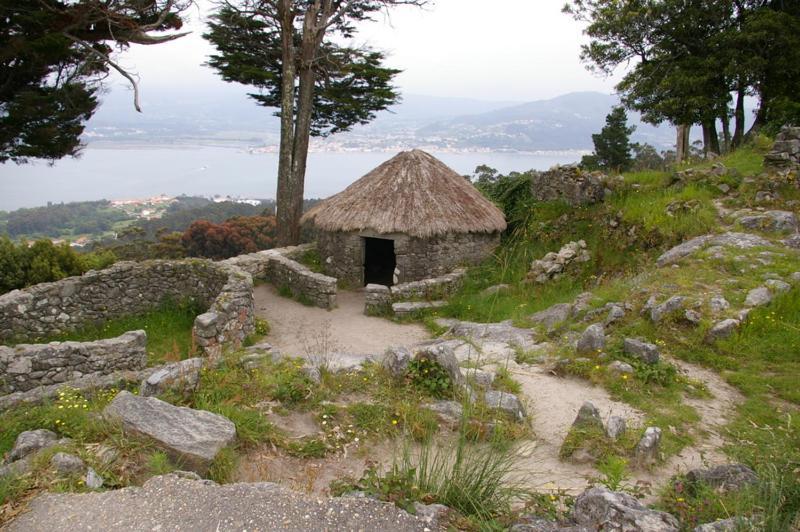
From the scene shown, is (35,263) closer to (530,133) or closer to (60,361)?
(60,361)

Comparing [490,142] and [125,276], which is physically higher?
[490,142]

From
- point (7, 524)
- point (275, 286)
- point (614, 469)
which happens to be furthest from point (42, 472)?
point (275, 286)

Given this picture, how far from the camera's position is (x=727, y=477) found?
3.11m

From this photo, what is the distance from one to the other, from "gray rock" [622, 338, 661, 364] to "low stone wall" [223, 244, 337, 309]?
6.55 m

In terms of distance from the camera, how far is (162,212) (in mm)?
53969

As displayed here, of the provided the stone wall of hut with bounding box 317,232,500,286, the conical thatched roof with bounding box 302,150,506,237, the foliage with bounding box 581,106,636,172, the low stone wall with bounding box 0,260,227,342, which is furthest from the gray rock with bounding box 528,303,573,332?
the foliage with bounding box 581,106,636,172

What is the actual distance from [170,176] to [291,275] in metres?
97.1

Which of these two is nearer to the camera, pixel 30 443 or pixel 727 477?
pixel 727 477

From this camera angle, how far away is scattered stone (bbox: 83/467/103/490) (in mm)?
3061

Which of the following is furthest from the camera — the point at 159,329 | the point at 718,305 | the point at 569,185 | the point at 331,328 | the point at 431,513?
the point at 569,185

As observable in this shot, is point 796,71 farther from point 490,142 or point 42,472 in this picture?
point 490,142

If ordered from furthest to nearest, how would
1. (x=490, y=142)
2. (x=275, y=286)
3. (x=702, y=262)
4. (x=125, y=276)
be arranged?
(x=490, y=142), (x=275, y=286), (x=125, y=276), (x=702, y=262)

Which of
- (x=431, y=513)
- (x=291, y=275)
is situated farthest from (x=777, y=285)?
(x=291, y=275)

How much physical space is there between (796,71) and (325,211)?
11993 millimetres
